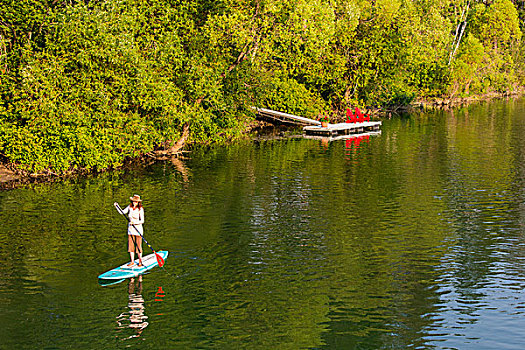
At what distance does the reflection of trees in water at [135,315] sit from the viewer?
19281mm

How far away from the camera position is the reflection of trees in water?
1928 cm

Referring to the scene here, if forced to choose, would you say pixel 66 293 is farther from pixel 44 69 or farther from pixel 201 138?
pixel 201 138

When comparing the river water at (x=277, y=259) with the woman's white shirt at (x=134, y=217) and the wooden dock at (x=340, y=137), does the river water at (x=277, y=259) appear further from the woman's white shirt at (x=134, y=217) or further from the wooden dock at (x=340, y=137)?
the wooden dock at (x=340, y=137)

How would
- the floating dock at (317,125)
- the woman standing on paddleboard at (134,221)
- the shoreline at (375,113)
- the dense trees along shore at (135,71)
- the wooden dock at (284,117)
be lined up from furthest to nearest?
1. the wooden dock at (284,117)
2. the floating dock at (317,125)
3. the dense trees along shore at (135,71)
4. the shoreline at (375,113)
5. the woman standing on paddleboard at (134,221)

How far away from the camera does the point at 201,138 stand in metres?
55.6

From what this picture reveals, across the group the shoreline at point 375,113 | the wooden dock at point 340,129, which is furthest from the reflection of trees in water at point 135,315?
the wooden dock at point 340,129

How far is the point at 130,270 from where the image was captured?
23297 millimetres

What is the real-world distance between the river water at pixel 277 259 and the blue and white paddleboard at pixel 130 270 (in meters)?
0.36

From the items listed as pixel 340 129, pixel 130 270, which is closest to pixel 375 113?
pixel 340 129

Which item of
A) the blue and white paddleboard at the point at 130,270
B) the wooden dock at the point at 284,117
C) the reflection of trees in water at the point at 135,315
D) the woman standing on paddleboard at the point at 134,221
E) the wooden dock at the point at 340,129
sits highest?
the wooden dock at the point at 284,117

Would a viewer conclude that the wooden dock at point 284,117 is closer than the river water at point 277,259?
No

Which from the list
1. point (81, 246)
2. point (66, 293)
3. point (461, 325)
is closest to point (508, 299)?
point (461, 325)

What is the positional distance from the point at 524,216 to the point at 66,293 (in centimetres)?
2218

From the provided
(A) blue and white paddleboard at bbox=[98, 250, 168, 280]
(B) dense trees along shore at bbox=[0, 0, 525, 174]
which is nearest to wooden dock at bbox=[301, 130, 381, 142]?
(B) dense trees along shore at bbox=[0, 0, 525, 174]
